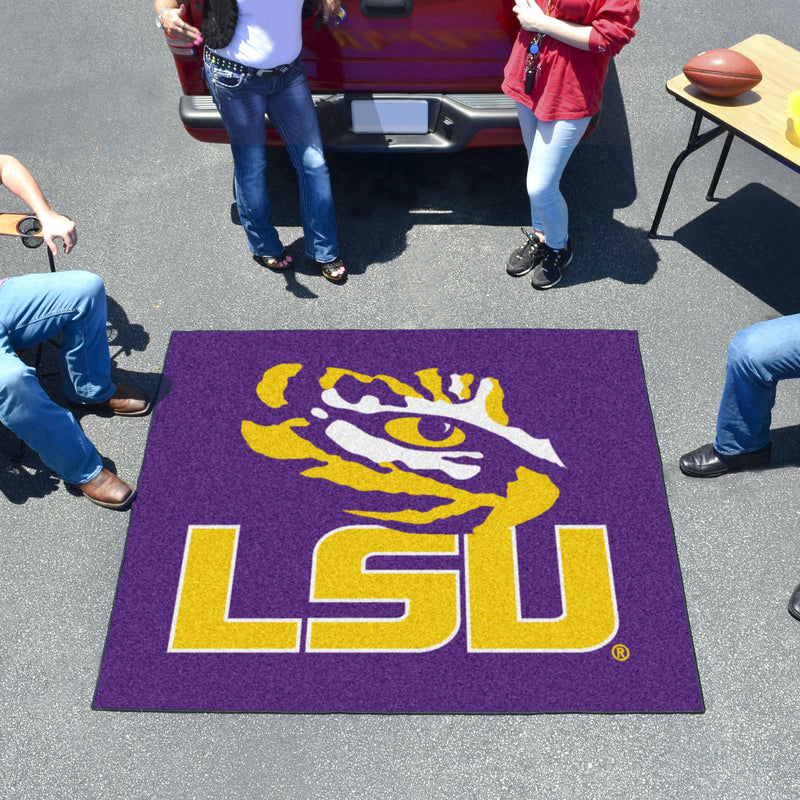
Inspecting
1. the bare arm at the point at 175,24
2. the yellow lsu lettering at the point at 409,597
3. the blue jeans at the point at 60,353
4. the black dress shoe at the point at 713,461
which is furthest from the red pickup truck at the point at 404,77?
the yellow lsu lettering at the point at 409,597

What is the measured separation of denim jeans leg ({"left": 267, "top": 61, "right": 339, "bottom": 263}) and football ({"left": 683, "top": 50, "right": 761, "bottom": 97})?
1.54 meters

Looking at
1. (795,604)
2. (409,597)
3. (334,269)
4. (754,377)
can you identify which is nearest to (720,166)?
(754,377)

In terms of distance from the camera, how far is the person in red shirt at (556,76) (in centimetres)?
294

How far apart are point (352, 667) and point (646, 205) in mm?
2684

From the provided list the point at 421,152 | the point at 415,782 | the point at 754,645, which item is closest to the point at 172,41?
the point at 421,152

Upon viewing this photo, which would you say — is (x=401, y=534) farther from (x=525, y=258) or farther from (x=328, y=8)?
(x=328, y=8)

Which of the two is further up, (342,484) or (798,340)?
Result: (798,340)

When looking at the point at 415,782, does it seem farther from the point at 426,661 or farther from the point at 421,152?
the point at 421,152

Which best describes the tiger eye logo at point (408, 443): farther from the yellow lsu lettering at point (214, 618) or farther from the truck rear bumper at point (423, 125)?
the truck rear bumper at point (423, 125)

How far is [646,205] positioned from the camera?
421cm

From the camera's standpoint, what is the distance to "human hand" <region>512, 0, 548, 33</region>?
9.84 ft

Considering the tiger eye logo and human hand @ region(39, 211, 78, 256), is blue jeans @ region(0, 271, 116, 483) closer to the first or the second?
human hand @ region(39, 211, 78, 256)

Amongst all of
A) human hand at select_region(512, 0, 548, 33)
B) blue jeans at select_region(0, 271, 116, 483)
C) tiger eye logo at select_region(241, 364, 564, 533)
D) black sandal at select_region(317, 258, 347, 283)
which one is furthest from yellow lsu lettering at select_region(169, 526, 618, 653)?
human hand at select_region(512, 0, 548, 33)

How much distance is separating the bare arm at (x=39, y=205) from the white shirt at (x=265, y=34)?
0.85m
